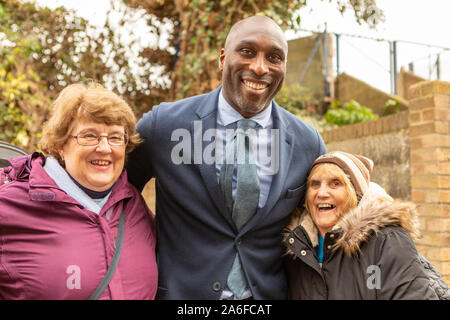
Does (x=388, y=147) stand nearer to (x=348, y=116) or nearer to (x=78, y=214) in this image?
(x=78, y=214)

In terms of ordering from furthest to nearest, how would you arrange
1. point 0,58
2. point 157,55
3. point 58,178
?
point 157,55, point 0,58, point 58,178

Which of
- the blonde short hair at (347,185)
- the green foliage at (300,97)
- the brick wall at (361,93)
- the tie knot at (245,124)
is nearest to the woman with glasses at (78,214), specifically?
the tie knot at (245,124)

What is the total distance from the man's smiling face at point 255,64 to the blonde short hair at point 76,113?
64cm

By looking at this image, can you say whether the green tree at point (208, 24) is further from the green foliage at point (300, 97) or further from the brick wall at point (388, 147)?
the green foliage at point (300, 97)

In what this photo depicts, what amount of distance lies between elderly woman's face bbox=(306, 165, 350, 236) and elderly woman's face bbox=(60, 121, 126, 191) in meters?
1.07

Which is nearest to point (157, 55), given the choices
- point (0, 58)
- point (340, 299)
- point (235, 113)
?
point (0, 58)

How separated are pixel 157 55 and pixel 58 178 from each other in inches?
166

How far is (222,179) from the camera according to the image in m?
2.34

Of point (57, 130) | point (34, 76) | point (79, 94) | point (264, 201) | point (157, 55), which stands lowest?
point (264, 201)

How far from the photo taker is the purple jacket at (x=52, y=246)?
1.88 metres

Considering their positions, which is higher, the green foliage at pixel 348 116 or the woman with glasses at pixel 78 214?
the green foliage at pixel 348 116

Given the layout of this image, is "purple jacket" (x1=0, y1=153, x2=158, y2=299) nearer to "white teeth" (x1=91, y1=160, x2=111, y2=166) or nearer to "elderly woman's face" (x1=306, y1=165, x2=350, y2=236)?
"white teeth" (x1=91, y1=160, x2=111, y2=166)

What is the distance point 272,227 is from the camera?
2.40 metres

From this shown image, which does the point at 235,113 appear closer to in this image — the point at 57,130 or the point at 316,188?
the point at 316,188
